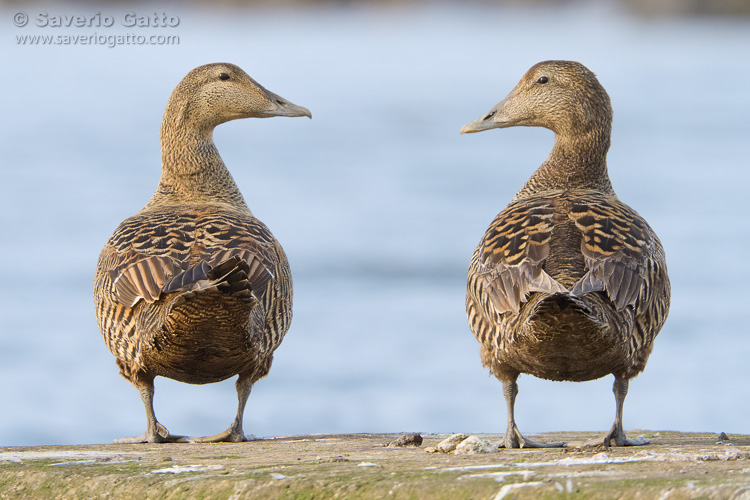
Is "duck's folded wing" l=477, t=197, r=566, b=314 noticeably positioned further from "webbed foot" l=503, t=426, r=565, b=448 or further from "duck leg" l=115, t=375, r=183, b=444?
"duck leg" l=115, t=375, r=183, b=444

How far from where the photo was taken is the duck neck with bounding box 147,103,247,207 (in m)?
7.95

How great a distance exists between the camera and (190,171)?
7977 millimetres

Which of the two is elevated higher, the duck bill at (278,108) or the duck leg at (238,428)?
the duck bill at (278,108)

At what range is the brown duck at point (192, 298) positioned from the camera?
5.80 m

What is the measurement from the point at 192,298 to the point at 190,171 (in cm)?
243

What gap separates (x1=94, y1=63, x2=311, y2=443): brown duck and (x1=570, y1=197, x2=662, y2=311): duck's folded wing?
1565 millimetres

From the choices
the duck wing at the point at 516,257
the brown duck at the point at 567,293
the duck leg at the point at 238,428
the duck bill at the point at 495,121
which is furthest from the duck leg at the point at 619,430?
the duck bill at the point at 495,121

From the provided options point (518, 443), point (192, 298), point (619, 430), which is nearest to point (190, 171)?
point (192, 298)

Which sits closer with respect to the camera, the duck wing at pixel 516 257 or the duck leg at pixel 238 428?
the duck wing at pixel 516 257

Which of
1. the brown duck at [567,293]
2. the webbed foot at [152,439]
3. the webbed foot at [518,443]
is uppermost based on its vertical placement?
the brown duck at [567,293]

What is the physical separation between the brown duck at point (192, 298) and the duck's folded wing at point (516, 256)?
113cm

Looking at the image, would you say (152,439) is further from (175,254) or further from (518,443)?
(518,443)

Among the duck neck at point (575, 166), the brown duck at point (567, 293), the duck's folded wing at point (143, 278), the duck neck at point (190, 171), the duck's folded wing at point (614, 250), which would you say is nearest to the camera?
the brown duck at point (567, 293)

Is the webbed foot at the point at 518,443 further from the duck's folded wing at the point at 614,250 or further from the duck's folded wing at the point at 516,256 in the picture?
the duck's folded wing at the point at 614,250
